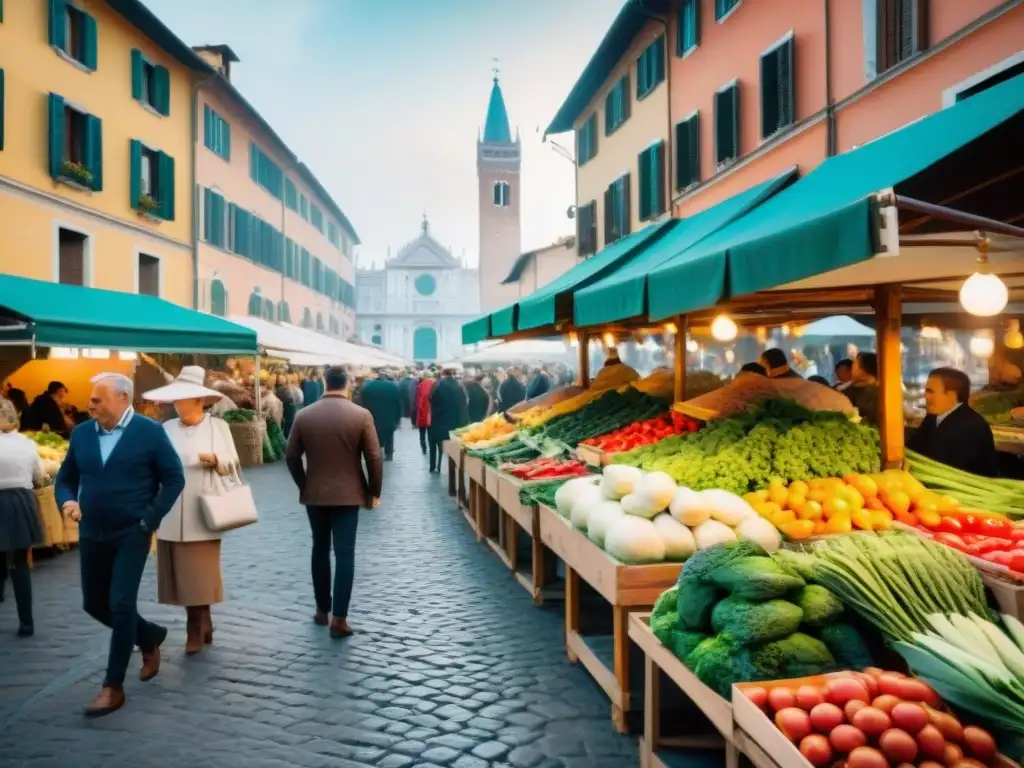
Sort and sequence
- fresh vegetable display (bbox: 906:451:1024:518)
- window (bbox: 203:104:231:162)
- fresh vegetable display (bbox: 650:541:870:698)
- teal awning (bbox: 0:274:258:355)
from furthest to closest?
window (bbox: 203:104:231:162), teal awning (bbox: 0:274:258:355), fresh vegetable display (bbox: 906:451:1024:518), fresh vegetable display (bbox: 650:541:870:698)

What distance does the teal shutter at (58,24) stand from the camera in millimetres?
15938

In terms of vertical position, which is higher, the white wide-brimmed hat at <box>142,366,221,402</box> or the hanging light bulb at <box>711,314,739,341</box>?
the hanging light bulb at <box>711,314,739,341</box>

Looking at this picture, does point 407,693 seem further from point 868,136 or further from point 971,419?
point 868,136

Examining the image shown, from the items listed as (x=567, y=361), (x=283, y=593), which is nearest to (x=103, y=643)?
(x=283, y=593)

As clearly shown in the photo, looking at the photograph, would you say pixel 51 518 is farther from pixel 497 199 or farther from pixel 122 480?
pixel 497 199

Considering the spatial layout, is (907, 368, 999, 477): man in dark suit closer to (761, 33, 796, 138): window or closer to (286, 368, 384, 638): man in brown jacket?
(286, 368, 384, 638): man in brown jacket

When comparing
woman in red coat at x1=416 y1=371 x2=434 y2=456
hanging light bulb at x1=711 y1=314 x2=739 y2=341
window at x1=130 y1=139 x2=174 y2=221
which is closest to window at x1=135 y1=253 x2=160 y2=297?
window at x1=130 y1=139 x2=174 y2=221

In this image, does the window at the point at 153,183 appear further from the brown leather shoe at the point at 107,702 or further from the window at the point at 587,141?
the brown leather shoe at the point at 107,702

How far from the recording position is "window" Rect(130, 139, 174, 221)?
19.5 metres

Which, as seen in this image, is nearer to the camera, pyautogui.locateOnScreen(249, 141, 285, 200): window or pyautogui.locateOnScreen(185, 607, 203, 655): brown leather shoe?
pyautogui.locateOnScreen(185, 607, 203, 655): brown leather shoe

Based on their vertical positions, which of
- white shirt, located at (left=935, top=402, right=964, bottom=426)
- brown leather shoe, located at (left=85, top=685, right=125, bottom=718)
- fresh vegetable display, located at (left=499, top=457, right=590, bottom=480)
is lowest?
brown leather shoe, located at (left=85, top=685, right=125, bottom=718)

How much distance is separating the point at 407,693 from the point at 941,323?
9705 millimetres

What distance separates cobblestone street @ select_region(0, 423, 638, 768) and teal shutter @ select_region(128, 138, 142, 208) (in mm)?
13718

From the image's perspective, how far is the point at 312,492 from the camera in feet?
19.2
